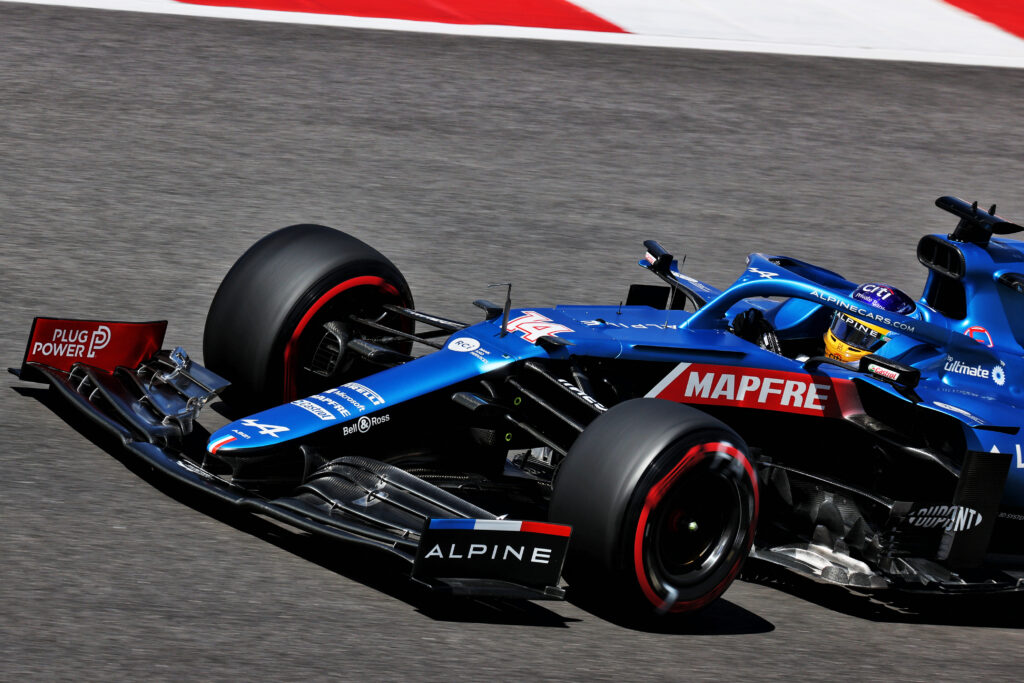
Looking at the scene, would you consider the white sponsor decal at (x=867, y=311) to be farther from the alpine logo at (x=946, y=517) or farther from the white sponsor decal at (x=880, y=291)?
the alpine logo at (x=946, y=517)

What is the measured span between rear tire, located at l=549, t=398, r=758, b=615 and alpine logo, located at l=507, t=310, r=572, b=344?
80 cm

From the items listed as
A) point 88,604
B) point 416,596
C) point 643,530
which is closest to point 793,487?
point 643,530

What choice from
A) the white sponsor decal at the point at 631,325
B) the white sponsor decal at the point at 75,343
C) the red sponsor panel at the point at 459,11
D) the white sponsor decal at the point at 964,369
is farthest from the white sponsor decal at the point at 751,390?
the red sponsor panel at the point at 459,11

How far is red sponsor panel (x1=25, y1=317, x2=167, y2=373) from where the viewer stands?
249 inches

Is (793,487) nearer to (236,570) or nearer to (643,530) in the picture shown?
(643,530)

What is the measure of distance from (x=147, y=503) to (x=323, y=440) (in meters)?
0.75

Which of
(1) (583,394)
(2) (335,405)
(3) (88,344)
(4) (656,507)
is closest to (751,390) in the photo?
(1) (583,394)

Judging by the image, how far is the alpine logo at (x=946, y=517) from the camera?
225 inches

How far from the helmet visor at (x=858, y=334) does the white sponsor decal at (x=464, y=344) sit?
1.76m

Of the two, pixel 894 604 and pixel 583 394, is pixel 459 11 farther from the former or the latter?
pixel 894 604

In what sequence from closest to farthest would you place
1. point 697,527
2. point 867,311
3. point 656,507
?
point 656,507, point 697,527, point 867,311

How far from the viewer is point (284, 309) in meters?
6.28

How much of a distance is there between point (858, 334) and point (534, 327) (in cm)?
158

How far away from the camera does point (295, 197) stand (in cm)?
1037
